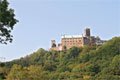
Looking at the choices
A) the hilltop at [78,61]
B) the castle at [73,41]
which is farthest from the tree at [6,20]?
the castle at [73,41]

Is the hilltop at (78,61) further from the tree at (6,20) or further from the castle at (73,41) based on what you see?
the tree at (6,20)

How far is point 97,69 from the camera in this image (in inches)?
2564

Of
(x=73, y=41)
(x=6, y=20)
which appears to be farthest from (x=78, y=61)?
(x=6, y=20)

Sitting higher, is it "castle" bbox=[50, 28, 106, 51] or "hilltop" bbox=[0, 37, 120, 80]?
"castle" bbox=[50, 28, 106, 51]

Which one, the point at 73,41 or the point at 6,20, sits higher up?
the point at 73,41

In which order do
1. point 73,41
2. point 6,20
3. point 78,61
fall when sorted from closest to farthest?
point 6,20
point 78,61
point 73,41

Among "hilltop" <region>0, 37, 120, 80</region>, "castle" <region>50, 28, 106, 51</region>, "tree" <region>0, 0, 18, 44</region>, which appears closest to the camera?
"tree" <region>0, 0, 18, 44</region>

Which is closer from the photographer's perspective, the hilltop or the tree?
the tree

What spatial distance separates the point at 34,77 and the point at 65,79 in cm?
2122

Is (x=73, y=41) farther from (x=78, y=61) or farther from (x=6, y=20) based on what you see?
(x=6, y=20)

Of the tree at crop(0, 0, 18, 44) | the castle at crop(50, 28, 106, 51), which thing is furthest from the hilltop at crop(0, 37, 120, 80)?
the tree at crop(0, 0, 18, 44)

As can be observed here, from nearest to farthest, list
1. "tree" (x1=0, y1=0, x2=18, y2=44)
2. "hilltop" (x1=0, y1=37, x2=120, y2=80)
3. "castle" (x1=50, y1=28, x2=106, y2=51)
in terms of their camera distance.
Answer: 1. "tree" (x1=0, y1=0, x2=18, y2=44)
2. "hilltop" (x1=0, y1=37, x2=120, y2=80)
3. "castle" (x1=50, y1=28, x2=106, y2=51)

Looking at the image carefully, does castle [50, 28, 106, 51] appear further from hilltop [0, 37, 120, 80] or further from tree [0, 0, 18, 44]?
tree [0, 0, 18, 44]

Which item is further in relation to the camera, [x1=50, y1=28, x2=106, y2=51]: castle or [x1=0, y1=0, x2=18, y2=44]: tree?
[x1=50, y1=28, x2=106, y2=51]: castle
